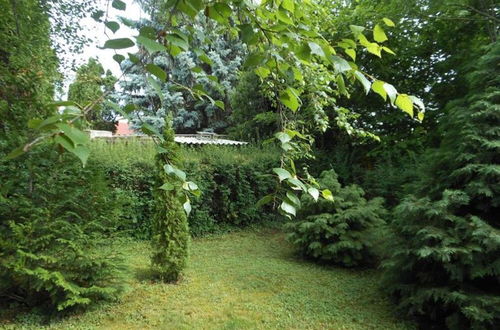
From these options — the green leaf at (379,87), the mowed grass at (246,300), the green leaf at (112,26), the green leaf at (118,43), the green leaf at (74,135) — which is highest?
the green leaf at (112,26)

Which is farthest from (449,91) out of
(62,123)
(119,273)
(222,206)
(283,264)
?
(62,123)

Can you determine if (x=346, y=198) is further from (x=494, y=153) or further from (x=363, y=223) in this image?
(x=494, y=153)

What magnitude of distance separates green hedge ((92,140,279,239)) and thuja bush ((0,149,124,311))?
8.15ft

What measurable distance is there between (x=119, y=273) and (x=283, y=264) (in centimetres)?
258

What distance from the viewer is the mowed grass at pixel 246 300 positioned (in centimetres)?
314

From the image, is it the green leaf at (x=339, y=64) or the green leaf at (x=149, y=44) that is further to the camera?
the green leaf at (x=339, y=64)

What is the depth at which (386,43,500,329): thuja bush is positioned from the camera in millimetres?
2734

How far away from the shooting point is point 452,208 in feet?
10.2

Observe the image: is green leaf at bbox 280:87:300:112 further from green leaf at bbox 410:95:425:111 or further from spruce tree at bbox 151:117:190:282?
spruce tree at bbox 151:117:190:282

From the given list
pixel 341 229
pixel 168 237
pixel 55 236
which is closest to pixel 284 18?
pixel 55 236

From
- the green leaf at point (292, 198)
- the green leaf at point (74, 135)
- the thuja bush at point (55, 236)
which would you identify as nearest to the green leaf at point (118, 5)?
the green leaf at point (74, 135)

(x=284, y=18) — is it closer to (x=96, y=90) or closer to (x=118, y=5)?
(x=118, y=5)

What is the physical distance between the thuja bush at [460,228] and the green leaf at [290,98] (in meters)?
2.62

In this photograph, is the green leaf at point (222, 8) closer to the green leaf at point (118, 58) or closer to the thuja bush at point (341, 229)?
the green leaf at point (118, 58)
